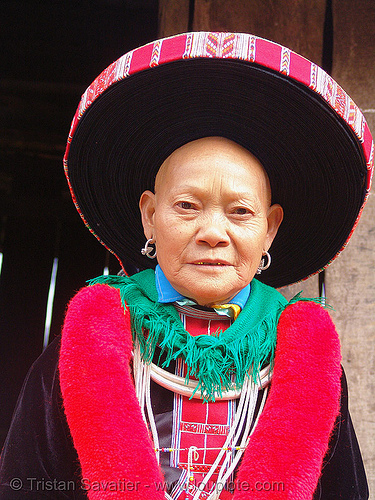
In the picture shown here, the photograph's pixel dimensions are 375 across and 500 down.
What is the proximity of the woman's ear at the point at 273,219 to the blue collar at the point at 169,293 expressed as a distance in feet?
0.54

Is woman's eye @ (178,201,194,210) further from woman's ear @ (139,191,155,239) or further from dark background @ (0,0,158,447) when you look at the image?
dark background @ (0,0,158,447)

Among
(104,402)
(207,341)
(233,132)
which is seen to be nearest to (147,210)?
(233,132)

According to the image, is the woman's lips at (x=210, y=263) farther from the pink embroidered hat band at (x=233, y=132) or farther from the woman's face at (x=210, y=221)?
the pink embroidered hat band at (x=233, y=132)

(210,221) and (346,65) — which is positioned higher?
(346,65)

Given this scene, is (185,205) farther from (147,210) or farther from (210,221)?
(147,210)

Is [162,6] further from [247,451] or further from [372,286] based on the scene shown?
[247,451]

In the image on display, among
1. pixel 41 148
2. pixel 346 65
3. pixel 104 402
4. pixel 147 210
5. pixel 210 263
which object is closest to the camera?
pixel 104 402

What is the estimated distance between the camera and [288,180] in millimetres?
1487

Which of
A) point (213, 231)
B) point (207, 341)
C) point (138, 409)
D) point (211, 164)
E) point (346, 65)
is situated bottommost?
point (138, 409)

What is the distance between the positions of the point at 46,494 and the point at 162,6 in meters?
1.80

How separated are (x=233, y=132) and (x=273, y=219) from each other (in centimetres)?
27

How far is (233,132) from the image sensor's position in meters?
1.40

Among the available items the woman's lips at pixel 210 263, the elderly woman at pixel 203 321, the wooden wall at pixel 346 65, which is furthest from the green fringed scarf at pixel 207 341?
the wooden wall at pixel 346 65

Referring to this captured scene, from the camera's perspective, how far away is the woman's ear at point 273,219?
4.88 feet
